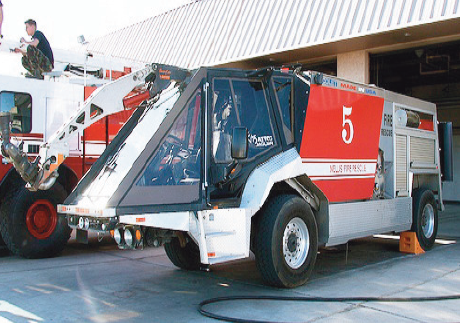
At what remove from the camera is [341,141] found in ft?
25.5

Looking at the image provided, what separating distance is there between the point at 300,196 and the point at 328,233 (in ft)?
2.26

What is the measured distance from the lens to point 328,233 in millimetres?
7316

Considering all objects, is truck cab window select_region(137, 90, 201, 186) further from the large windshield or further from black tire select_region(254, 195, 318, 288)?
black tire select_region(254, 195, 318, 288)

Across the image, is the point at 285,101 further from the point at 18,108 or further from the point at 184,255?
the point at 18,108

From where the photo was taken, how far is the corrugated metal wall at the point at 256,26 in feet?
38.7

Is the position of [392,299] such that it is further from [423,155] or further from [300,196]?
[423,155]

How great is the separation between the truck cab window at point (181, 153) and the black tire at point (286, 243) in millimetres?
1083

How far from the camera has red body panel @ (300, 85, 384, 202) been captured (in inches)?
285

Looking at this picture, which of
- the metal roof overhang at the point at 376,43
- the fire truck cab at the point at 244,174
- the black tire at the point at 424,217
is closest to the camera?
the fire truck cab at the point at 244,174

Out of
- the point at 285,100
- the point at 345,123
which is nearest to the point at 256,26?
the point at 345,123

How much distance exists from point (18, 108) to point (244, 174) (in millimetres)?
4871

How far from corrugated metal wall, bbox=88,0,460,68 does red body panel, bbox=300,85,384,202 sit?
4.04 m

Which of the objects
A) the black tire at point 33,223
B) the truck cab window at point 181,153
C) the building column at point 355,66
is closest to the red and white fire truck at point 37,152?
the black tire at point 33,223

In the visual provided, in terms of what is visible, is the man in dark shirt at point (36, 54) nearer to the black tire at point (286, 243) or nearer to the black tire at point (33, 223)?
the black tire at point (33, 223)
